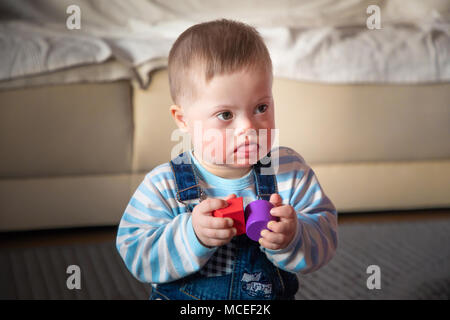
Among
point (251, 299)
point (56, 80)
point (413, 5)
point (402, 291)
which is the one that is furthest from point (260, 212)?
point (413, 5)

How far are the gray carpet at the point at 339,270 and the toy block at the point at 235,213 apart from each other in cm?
38

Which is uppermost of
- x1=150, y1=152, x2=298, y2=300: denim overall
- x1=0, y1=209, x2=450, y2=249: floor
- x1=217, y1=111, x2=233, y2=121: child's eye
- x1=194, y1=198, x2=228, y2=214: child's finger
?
x1=217, y1=111, x2=233, y2=121: child's eye

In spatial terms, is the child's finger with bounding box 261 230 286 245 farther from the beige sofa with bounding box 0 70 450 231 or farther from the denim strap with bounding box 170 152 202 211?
the beige sofa with bounding box 0 70 450 231

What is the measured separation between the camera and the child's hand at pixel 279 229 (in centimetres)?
40

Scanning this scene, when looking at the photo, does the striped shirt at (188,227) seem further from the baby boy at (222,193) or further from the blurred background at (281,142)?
the blurred background at (281,142)

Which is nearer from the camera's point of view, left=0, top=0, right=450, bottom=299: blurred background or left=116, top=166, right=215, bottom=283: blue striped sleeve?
left=116, top=166, right=215, bottom=283: blue striped sleeve

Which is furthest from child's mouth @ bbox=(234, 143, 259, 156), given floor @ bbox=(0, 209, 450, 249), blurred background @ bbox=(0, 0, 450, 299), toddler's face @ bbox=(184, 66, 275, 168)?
floor @ bbox=(0, 209, 450, 249)

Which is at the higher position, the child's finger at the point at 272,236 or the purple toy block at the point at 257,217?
the purple toy block at the point at 257,217

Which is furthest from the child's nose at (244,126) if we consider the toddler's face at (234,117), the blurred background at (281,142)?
the blurred background at (281,142)

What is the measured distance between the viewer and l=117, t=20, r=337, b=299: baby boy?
1.39 ft

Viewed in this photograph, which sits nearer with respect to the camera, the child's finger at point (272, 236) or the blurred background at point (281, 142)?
the child's finger at point (272, 236)

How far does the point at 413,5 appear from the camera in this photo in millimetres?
1063

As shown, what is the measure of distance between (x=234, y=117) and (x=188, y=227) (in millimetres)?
116
